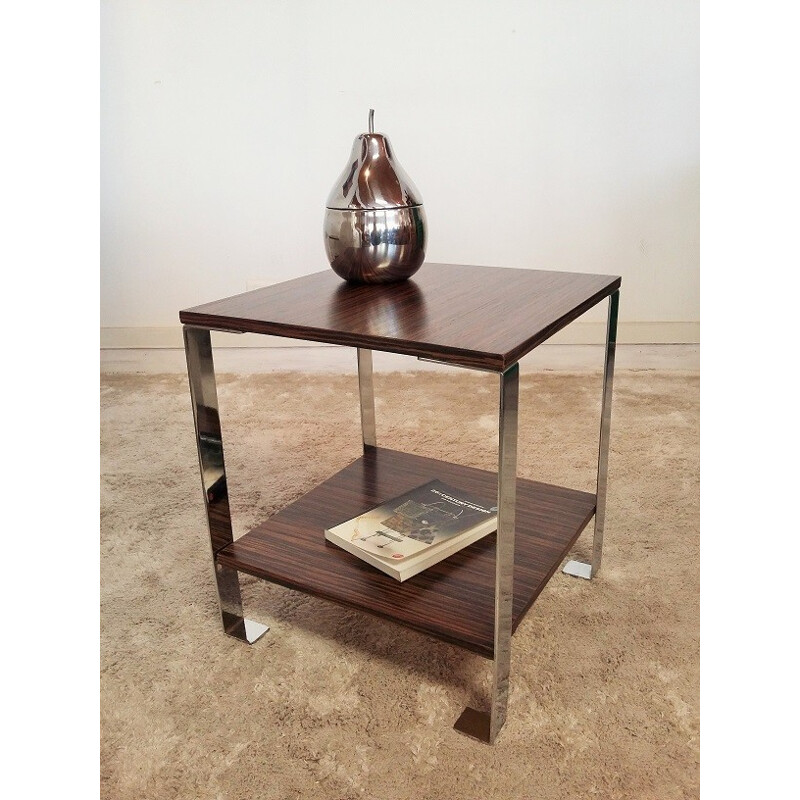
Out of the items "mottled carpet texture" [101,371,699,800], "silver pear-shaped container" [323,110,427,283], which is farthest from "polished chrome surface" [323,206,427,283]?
"mottled carpet texture" [101,371,699,800]

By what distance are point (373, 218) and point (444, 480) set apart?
1.84 feet

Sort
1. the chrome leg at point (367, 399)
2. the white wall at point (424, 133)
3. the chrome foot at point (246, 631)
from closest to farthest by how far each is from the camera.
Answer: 1. the chrome foot at point (246, 631)
2. the chrome leg at point (367, 399)
3. the white wall at point (424, 133)

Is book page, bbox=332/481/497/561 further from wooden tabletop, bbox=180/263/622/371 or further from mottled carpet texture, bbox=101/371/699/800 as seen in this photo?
wooden tabletop, bbox=180/263/622/371

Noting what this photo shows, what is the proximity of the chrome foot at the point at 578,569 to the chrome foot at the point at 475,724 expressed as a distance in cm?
42

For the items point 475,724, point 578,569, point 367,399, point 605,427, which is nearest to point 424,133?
point 367,399

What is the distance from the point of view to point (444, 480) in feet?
4.97

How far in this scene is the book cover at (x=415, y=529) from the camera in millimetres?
1206

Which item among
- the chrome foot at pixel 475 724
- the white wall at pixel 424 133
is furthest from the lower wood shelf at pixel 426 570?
the white wall at pixel 424 133

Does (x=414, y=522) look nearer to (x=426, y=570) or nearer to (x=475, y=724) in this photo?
(x=426, y=570)

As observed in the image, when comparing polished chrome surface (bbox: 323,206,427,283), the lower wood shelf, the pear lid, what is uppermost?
the pear lid

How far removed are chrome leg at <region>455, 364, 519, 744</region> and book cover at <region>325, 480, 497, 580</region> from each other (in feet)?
0.65

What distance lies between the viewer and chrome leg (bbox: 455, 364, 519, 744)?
96 centimetres

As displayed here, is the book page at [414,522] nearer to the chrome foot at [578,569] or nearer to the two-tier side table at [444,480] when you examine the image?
the two-tier side table at [444,480]

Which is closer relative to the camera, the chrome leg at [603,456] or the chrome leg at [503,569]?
the chrome leg at [503,569]
